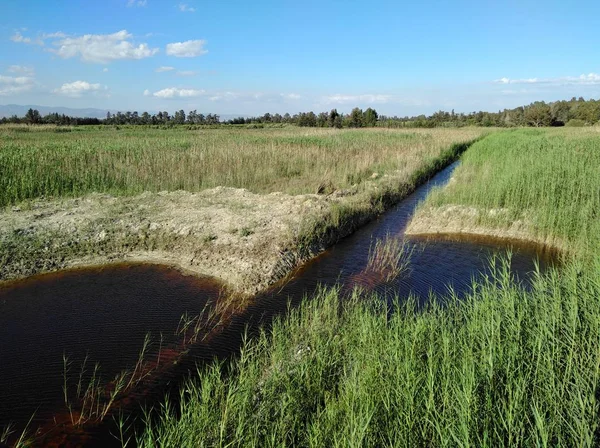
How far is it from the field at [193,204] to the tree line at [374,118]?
158ft

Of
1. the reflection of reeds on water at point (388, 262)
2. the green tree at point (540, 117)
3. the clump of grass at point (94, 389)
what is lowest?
the clump of grass at point (94, 389)

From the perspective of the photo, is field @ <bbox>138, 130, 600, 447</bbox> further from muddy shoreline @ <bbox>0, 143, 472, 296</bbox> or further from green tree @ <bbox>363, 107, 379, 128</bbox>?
green tree @ <bbox>363, 107, 379, 128</bbox>

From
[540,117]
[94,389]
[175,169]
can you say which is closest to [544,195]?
[94,389]

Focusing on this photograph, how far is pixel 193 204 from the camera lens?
437 inches

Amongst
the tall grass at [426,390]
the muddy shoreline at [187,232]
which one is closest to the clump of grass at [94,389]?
the tall grass at [426,390]

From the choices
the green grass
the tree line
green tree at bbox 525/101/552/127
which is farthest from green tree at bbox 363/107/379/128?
the green grass

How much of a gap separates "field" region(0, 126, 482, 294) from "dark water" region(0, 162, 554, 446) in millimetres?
528

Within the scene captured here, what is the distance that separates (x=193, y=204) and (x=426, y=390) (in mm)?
9230

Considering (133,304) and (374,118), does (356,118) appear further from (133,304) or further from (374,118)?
(133,304)

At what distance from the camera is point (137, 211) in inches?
413

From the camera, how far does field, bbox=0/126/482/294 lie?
324 inches

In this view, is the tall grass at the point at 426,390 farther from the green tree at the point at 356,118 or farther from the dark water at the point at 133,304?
the green tree at the point at 356,118

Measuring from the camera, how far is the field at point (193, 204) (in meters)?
8.22

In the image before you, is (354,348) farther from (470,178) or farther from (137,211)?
(470,178)
